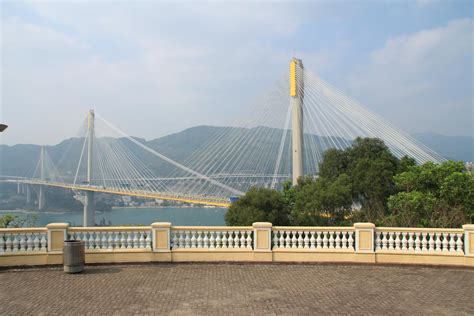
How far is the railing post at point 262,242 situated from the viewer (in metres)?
10.4

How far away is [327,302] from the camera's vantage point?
25.1 feet

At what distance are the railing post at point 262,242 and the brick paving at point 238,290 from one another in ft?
0.84

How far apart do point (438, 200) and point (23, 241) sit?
1424 centimetres

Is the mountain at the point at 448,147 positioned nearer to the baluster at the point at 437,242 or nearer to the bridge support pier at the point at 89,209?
the baluster at the point at 437,242

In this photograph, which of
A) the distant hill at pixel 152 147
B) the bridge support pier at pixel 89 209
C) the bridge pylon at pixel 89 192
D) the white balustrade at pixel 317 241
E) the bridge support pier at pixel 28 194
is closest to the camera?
the white balustrade at pixel 317 241

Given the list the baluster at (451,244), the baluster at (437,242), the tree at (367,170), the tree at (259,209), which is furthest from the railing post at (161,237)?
the tree at (367,170)

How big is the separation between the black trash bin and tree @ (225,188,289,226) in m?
16.0

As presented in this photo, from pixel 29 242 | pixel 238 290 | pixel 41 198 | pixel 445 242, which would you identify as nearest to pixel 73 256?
pixel 29 242

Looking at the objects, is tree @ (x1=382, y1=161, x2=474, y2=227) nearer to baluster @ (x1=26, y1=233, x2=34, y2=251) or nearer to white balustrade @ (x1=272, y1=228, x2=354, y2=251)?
white balustrade @ (x1=272, y1=228, x2=354, y2=251)

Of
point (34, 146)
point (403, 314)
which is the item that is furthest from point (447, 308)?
point (34, 146)

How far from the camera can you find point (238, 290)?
8.28 m

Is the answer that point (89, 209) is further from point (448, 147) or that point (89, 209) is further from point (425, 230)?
point (448, 147)

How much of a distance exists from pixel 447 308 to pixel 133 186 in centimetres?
6057

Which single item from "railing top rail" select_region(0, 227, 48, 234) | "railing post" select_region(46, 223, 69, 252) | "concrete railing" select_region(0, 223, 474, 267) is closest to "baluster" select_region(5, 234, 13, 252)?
"concrete railing" select_region(0, 223, 474, 267)
